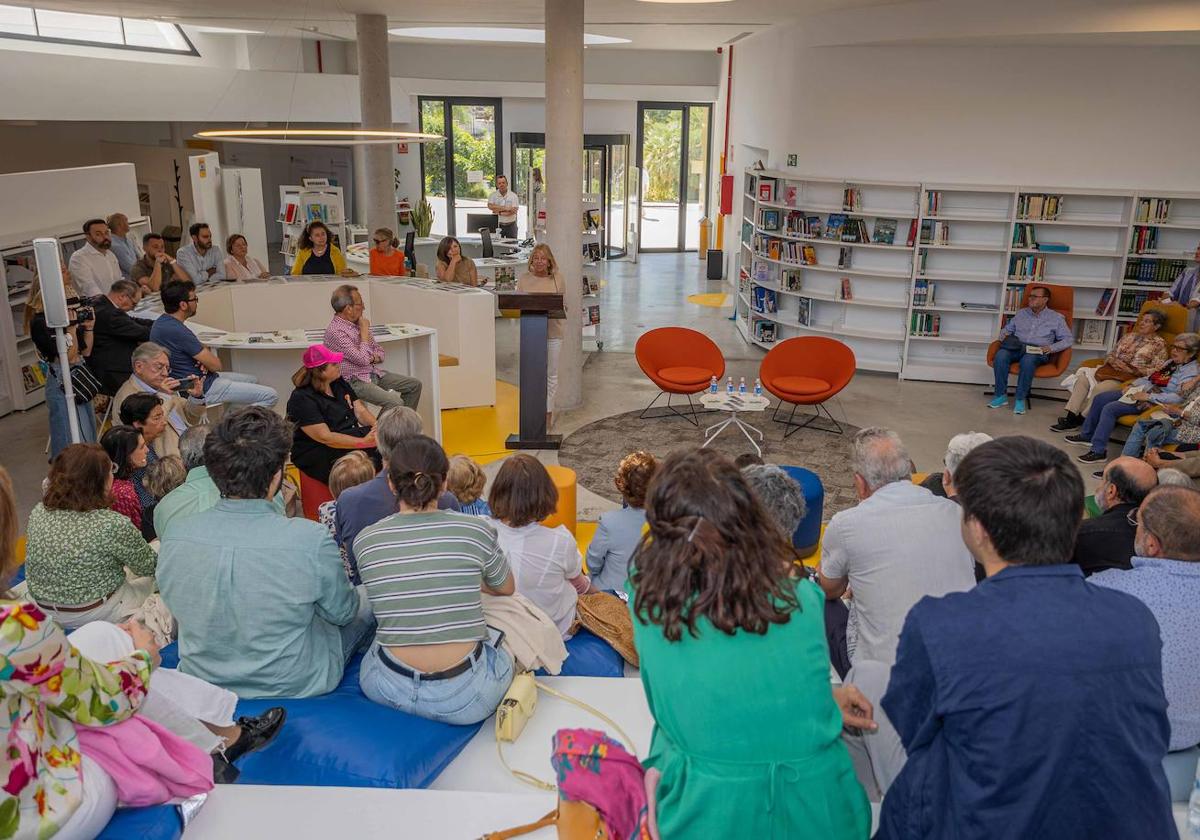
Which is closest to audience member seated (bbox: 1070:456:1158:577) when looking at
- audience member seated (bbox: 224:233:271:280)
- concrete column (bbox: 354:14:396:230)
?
audience member seated (bbox: 224:233:271:280)

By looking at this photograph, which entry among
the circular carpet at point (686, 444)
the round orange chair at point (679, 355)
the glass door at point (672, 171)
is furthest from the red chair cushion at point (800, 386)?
the glass door at point (672, 171)

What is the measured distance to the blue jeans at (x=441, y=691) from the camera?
338 centimetres

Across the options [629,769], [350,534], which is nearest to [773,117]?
[350,534]

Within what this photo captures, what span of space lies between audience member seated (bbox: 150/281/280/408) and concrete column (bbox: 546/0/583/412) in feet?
10.7

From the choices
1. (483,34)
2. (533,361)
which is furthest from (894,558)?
(483,34)

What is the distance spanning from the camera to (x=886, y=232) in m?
10.8

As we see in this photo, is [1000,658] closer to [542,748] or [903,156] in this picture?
[542,748]

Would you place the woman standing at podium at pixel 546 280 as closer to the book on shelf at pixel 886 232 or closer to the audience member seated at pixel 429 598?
the book on shelf at pixel 886 232

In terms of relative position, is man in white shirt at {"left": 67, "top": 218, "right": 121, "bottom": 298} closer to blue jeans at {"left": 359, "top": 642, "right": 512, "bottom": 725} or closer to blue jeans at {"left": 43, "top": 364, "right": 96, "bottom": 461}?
blue jeans at {"left": 43, "top": 364, "right": 96, "bottom": 461}

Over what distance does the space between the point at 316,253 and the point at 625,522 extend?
23.1 ft

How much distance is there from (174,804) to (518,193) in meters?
17.8

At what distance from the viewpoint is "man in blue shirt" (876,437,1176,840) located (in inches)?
75.7

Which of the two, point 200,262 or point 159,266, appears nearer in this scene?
point 159,266

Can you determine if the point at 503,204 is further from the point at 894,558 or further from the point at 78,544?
the point at 894,558
